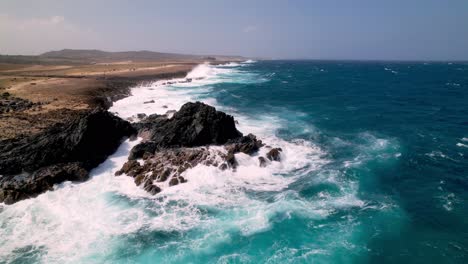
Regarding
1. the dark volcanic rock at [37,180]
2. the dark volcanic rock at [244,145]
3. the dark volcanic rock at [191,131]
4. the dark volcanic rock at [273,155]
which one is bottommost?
the dark volcanic rock at [37,180]

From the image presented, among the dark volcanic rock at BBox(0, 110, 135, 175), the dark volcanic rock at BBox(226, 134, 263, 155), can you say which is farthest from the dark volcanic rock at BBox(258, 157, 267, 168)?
the dark volcanic rock at BBox(0, 110, 135, 175)

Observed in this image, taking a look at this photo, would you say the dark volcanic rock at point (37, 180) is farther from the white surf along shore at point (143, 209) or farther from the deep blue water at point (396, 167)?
the deep blue water at point (396, 167)

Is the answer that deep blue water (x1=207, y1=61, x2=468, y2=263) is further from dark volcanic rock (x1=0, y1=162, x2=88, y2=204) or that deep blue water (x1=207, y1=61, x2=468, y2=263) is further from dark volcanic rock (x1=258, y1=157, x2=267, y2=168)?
dark volcanic rock (x1=0, y1=162, x2=88, y2=204)

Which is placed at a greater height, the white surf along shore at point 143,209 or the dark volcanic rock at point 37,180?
the dark volcanic rock at point 37,180

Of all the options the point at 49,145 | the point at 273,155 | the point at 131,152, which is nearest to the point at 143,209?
the point at 131,152

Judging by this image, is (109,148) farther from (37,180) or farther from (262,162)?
(262,162)

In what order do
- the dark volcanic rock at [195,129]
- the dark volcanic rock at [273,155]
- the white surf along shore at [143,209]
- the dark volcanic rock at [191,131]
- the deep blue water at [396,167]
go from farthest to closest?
the dark volcanic rock at [195,129] < the dark volcanic rock at [191,131] < the dark volcanic rock at [273,155] < the white surf along shore at [143,209] < the deep blue water at [396,167]

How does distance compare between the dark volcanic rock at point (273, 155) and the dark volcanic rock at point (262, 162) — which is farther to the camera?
the dark volcanic rock at point (273, 155)

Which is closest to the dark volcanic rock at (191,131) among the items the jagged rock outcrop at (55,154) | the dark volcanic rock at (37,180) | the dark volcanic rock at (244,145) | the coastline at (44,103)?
the dark volcanic rock at (244,145)
